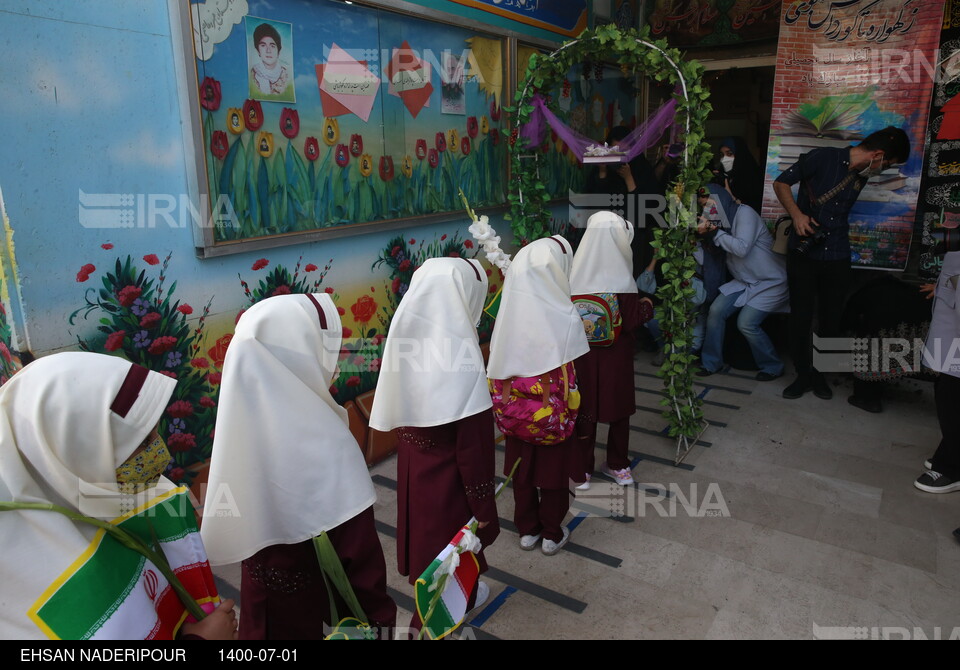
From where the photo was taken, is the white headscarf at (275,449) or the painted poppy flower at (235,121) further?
the painted poppy flower at (235,121)

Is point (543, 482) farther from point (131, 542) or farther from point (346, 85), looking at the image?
point (346, 85)

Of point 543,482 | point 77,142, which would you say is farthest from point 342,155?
point 543,482

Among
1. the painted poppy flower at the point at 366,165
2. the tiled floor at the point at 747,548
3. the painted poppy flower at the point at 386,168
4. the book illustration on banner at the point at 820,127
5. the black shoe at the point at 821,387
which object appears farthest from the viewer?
the book illustration on banner at the point at 820,127

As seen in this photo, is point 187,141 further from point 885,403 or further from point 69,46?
point 885,403

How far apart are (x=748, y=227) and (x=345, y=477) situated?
4637 millimetres

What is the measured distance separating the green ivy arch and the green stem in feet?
10.4

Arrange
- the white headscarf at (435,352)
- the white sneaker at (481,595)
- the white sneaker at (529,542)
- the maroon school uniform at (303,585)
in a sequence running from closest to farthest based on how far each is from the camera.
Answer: the maroon school uniform at (303,585)
the white headscarf at (435,352)
the white sneaker at (481,595)
the white sneaker at (529,542)

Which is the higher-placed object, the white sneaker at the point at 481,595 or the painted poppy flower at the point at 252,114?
the painted poppy flower at the point at 252,114

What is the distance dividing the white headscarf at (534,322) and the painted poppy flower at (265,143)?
1.55m

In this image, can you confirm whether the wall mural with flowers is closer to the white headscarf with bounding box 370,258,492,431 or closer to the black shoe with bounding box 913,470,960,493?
the white headscarf with bounding box 370,258,492,431

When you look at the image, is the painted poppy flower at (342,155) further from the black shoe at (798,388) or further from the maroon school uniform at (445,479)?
the black shoe at (798,388)

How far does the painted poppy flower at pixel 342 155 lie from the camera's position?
3.88m

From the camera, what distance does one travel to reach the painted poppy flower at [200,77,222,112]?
3139 mm

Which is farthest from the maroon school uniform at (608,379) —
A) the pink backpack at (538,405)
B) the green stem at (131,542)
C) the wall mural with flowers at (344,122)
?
the green stem at (131,542)
